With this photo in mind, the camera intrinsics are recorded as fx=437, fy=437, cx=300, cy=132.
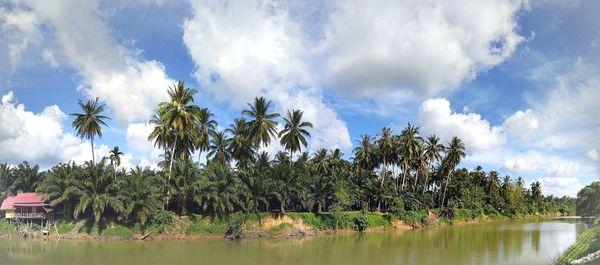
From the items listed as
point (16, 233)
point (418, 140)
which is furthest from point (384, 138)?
point (16, 233)

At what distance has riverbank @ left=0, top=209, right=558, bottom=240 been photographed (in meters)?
42.4

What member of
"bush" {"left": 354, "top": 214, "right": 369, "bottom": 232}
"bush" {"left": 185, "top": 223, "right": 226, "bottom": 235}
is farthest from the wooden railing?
"bush" {"left": 354, "top": 214, "right": 369, "bottom": 232}

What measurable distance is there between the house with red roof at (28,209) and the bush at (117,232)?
726cm

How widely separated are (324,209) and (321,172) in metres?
15.0

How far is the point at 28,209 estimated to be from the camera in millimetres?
46500

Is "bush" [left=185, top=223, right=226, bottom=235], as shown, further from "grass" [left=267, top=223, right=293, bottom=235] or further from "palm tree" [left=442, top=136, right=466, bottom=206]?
"palm tree" [left=442, top=136, right=466, bottom=206]

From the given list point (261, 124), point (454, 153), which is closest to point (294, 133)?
point (261, 124)

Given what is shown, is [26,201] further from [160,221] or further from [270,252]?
[270,252]

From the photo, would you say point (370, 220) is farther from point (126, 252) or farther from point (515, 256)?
point (126, 252)

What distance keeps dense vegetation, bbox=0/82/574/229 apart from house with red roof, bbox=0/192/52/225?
186 cm

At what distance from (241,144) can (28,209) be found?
986 inches

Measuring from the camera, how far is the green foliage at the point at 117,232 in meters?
41.9

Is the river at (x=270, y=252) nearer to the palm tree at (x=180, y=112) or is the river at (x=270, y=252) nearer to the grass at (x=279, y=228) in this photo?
the grass at (x=279, y=228)

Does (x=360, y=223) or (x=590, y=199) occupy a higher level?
(x=590, y=199)
